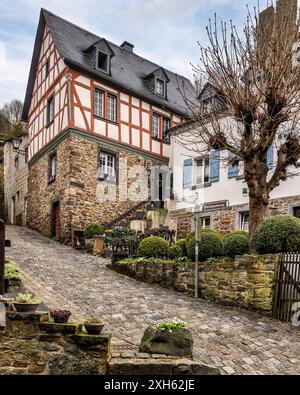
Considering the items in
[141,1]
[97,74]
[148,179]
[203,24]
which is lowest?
[148,179]

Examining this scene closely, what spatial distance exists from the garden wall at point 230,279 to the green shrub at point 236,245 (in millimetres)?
502

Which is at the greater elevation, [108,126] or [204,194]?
[108,126]

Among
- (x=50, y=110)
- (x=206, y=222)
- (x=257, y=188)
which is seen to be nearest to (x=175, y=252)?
(x=257, y=188)

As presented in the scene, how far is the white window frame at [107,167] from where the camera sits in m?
16.4

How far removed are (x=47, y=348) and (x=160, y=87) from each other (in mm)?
17549

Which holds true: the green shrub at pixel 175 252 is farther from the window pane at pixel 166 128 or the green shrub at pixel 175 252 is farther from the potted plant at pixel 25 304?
the window pane at pixel 166 128

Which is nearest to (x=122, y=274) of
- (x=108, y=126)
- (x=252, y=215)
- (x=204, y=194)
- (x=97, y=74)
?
(x=252, y=215)

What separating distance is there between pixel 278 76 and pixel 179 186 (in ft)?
28.4

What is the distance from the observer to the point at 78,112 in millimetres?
15688

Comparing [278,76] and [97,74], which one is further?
[97,74]

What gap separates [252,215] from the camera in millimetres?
8656

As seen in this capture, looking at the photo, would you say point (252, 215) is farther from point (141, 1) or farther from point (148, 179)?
point (148, 179)

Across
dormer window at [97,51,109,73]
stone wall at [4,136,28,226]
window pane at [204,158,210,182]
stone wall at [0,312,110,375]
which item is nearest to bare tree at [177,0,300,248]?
stone wall at [0,312,110,375]

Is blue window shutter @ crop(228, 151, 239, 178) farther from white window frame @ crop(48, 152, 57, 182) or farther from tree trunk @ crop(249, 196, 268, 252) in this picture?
white window frame @ crop(48, 152, 57, 182)
